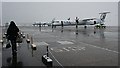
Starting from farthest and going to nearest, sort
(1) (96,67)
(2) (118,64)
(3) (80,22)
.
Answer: (3) (80,22) < (2) (118,64) < (1) (96,67)

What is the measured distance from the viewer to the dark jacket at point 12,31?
15266mm

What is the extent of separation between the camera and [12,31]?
1554 centimetres

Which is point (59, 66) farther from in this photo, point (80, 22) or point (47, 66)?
point (80, 22)

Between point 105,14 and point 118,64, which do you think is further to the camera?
point 105,14

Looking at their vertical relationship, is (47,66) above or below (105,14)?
below

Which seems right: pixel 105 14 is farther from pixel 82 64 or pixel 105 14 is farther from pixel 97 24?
pixel 82 64

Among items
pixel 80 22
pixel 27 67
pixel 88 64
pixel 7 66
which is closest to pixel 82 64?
pixel 88 64

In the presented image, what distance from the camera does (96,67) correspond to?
12492mm

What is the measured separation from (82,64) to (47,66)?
2542 mm

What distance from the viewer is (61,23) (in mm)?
101688

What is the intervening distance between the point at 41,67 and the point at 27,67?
3.14ft

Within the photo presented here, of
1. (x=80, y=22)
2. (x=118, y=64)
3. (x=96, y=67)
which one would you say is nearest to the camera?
(x=96, y=67)

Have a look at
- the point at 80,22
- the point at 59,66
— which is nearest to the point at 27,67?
the point at 59,66

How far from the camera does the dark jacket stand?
15.3 m
